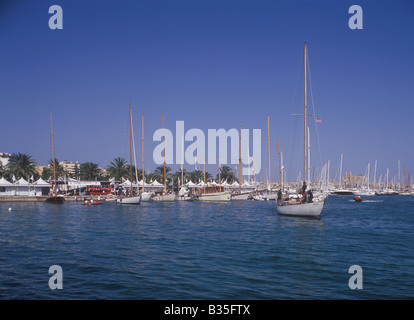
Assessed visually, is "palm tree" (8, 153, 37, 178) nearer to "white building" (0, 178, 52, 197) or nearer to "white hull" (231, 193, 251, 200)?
"white building" (0, 178, 52, 197)

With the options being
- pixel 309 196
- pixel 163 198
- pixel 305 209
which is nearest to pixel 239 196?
pixel 163 198

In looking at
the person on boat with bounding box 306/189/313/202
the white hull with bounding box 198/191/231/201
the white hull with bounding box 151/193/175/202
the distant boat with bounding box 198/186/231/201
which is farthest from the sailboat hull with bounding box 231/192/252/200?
the person on boat with bounding box 306/189/313/202

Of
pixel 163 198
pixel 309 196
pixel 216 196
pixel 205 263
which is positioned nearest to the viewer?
pixel 205 263

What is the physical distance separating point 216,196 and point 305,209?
42868 millimetres

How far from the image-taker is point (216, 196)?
3081 inches

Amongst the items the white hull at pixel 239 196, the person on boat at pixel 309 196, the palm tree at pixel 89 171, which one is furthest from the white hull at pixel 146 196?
the person on boat at pixel 309 196

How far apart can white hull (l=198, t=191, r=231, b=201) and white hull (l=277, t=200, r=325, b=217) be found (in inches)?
1531

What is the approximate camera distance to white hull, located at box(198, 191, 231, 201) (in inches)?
3036

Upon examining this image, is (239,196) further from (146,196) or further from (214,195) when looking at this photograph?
(146,196)
